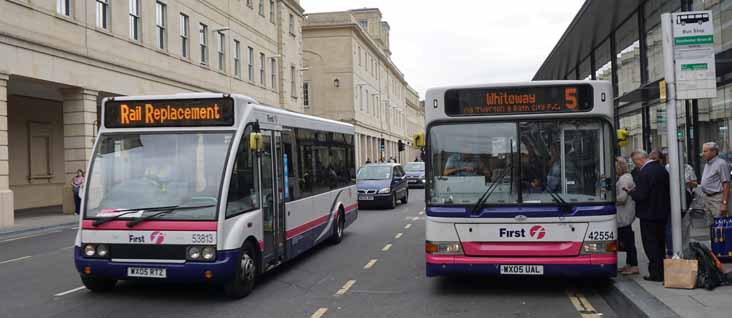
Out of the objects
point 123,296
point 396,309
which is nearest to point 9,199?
point 123,296

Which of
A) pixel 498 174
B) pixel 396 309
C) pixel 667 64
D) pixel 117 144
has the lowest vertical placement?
pixel 396 309

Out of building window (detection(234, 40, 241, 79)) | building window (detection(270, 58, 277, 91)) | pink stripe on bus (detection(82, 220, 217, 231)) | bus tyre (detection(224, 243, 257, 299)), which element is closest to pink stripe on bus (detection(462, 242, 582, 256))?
bus tyre (detection(224, 243, 257, 299))

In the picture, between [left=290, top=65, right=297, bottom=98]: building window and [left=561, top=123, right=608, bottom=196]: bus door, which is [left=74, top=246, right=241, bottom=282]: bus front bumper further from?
[left=290, top=65, right=297, bottom=98]: building window

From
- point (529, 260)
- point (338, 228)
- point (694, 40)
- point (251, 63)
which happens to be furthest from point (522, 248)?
point (251, 63)

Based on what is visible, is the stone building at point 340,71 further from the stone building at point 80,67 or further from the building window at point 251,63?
the stone building at point 80,67

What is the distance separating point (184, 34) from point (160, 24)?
2.20m

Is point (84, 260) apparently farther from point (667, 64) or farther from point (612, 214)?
point (667, 64)

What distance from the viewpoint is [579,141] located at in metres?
7.92

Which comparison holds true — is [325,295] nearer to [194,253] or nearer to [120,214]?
[194,253]

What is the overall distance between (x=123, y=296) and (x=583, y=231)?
18.9ft

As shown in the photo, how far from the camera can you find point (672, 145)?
7891 millimetres

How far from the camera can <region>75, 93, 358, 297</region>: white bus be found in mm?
7543

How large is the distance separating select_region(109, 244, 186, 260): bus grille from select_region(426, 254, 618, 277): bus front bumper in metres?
3.02

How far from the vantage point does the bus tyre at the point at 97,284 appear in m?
8.21
